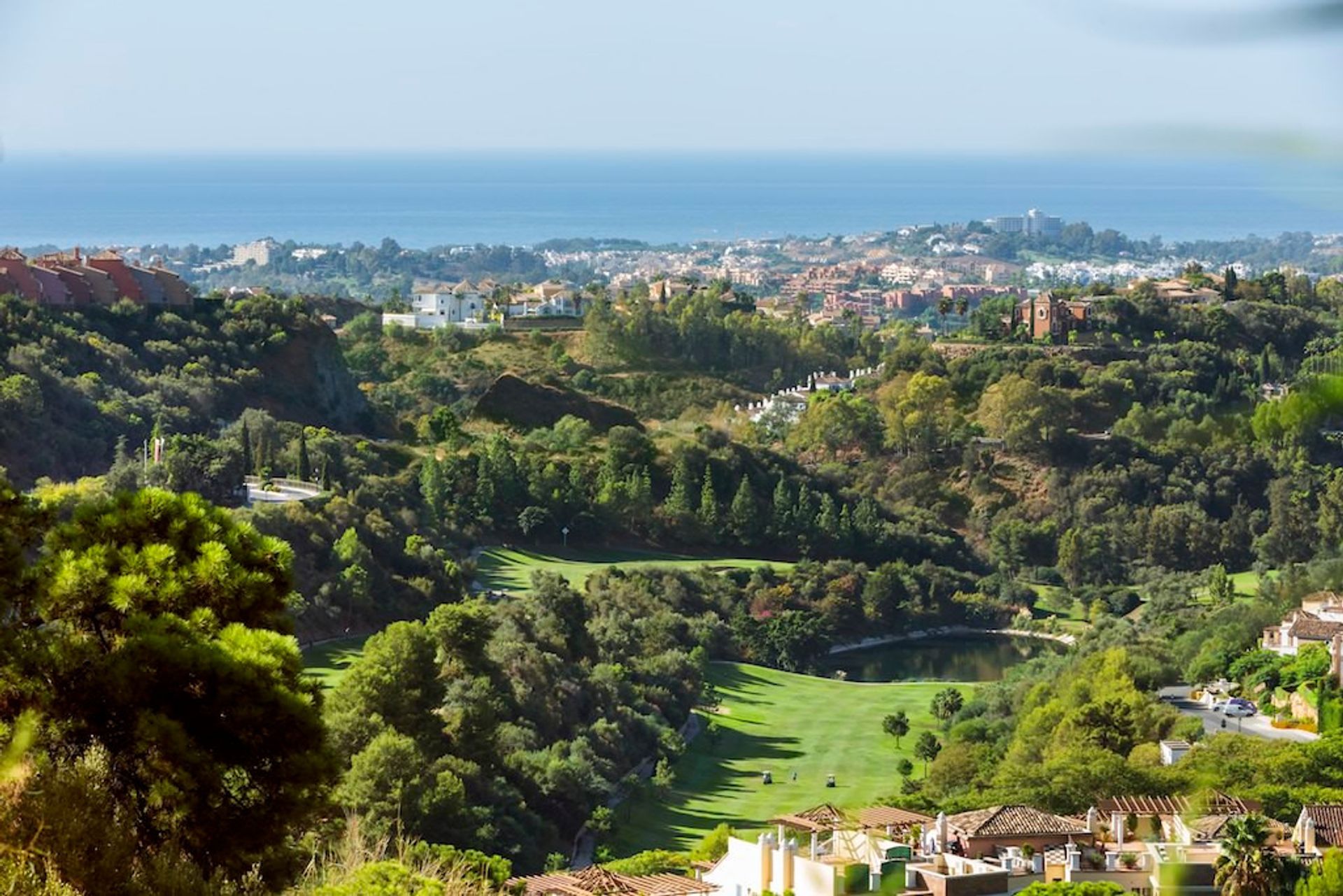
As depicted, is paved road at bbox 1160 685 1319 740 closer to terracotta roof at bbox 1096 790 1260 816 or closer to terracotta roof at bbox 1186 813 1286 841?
terracotta roof at bbox 1096 790 1260 816

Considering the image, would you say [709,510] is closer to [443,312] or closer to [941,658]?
[941,658]

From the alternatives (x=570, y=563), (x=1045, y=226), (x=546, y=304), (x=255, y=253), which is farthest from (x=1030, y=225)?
(x=570, y=563)

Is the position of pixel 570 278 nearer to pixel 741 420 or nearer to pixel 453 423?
pixel 741 420

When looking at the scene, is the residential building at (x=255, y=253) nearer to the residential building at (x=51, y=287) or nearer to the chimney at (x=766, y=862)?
the residential building at (x=51, y=287)

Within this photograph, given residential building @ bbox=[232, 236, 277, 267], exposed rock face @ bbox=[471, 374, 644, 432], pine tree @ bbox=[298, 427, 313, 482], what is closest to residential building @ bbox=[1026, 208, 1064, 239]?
residential building @ bbox=[232, 236, 277, 267]

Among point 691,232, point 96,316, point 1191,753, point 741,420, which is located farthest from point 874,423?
point 691,232

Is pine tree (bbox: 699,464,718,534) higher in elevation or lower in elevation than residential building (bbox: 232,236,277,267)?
higher

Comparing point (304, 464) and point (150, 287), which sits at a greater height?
point (150, 287)

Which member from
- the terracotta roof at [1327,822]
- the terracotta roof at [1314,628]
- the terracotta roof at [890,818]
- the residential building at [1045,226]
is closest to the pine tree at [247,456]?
the terracotta roof at [1314,628]
